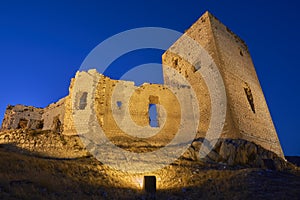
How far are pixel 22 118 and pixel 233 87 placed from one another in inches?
697

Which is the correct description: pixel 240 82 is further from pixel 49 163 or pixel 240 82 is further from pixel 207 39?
pixel 49 163

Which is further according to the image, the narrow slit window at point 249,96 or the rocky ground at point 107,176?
the narrow slit window at point 249,96

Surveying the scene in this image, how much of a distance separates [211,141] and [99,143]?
6117mm

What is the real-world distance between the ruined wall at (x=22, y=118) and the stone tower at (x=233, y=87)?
521 inches

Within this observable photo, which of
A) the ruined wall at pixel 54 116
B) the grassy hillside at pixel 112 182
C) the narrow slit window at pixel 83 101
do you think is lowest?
the grassy hillside at pixel 112 182

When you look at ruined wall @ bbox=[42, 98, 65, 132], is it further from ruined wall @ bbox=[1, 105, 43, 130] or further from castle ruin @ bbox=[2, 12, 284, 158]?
ruined wall @ bbox=[1, 105, 43, 130]

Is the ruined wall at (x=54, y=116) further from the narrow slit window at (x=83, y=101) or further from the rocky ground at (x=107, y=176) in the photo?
the rocky ground at (x=107, y=176)

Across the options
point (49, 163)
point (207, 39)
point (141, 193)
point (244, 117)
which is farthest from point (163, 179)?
point (207, 39)

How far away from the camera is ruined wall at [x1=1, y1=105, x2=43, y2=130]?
19344 mm

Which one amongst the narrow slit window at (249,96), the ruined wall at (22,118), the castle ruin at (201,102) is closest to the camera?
the castle ruin at (201,102)

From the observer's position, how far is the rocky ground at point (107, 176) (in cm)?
575

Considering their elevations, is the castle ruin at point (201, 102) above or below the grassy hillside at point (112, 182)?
above

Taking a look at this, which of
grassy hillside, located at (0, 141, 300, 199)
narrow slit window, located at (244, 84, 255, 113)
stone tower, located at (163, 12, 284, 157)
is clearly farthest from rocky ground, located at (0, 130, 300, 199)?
narrow slit window, located at (244, 84, 255, 113)

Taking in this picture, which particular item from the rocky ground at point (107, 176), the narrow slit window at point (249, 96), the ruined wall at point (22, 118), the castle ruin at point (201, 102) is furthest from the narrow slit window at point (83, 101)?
the narrow slit window at point (249, 96)
